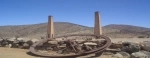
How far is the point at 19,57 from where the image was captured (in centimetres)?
934

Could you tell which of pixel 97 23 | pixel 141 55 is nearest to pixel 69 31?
pixel 97 23

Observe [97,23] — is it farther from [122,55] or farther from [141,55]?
[141,55]

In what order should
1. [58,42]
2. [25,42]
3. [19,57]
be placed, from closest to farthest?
1. [19,57]
2. [58,42]
3. [25,42]

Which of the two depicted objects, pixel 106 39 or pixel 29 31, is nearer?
pixel 106 39

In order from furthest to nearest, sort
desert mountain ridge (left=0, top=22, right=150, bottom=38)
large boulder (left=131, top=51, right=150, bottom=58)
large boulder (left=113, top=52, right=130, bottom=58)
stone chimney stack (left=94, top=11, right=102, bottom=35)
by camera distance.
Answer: desert mountain ridge (left=0, top=22, right=150, bottom=38), stone chimney stack (left=94, top=11, right=102, bottom=35), large boulder (left=113, top=52, right=130, bottom=58), large boulder (left=131, top=51, right=150, bottom=58)

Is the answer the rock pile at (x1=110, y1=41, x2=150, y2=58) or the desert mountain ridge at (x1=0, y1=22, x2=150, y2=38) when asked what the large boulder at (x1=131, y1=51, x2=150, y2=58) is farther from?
the desert mountain ridge at (x1=0, y1=22, x2=150, y2=38)

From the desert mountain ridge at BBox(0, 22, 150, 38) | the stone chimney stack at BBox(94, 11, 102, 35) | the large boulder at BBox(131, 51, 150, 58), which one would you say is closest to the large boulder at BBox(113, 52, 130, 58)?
the large boulder at BBox(131, 51, 150, 58)

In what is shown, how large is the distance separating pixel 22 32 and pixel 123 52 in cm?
4013

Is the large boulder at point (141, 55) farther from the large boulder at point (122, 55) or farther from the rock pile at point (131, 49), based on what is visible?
the large boulder at point (122, 55)

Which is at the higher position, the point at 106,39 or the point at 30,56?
the point at 106,39

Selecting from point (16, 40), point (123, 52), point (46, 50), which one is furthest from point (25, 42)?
point (123, 52)

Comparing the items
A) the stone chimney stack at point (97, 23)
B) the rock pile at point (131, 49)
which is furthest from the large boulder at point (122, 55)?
the stone chimney stack at point (97, 23)

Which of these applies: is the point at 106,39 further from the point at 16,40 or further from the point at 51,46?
the point at 16,40

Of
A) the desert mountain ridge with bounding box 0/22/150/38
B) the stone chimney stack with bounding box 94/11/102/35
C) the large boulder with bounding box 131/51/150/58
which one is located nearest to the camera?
the large boulder with bounding box 131/51/150/58
